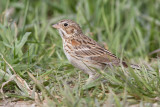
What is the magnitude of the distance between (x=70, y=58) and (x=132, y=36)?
3.27 meters

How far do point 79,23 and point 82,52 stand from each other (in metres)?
1.63

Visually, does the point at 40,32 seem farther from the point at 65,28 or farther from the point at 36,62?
the point at 36,62

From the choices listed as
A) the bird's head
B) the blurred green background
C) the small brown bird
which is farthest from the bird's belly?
the bird's head

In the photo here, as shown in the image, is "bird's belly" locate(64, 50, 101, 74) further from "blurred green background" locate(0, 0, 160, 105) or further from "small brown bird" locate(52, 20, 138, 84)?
"blurred green background" locate(0, 0, 160, 105)

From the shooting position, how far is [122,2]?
7.97m

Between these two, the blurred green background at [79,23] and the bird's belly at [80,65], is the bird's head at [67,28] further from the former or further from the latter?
the bird's belly at [80,65]

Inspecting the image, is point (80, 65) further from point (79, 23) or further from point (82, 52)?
point (79, 23)

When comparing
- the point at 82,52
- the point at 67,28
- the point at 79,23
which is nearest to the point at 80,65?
the point at 82,52

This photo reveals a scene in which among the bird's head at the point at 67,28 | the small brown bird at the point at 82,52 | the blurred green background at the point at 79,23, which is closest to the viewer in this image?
the small brown bird at the point at 82,52

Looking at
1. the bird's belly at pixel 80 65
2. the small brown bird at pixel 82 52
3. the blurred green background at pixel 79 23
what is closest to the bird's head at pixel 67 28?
the small brown bird at pixel 82 52

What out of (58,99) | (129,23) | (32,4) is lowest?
(58,99)

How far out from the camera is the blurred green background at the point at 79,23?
17.3 ft

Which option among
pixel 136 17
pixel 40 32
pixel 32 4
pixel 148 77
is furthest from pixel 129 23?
pixel 148 77

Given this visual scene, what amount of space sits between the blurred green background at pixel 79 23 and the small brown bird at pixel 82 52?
0.22m
